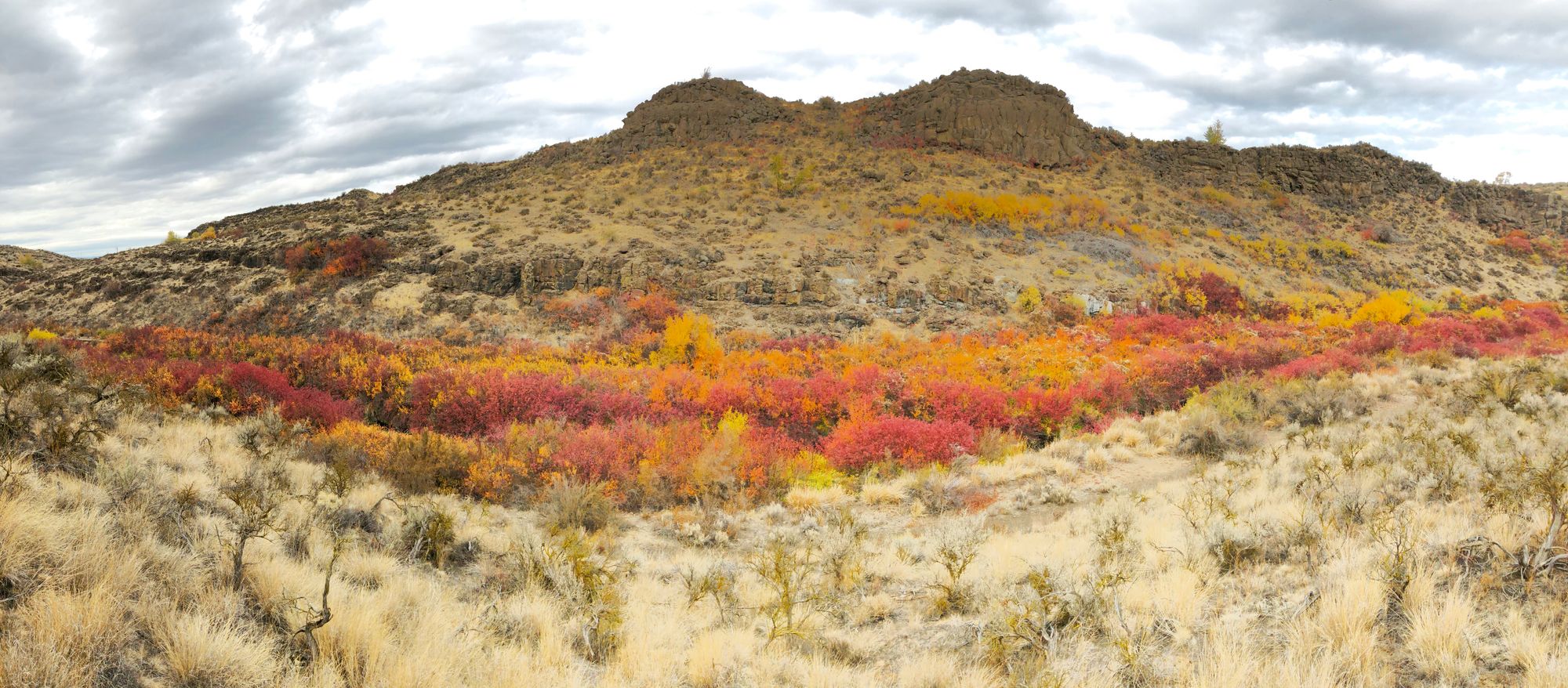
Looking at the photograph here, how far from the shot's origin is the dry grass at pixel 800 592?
3.38 metres

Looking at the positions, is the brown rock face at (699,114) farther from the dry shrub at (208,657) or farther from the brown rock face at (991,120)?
the dry shrub at (208,657)

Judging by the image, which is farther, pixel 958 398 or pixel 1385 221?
pixel 1385 221

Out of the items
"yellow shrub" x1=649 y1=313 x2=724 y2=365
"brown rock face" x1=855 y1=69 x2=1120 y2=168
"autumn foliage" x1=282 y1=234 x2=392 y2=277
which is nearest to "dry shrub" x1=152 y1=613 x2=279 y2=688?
"yellow shrub" x1=649 y1=313 x2=724 y2=365

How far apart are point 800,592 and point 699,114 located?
37.2 m

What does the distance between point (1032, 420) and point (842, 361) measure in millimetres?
5059

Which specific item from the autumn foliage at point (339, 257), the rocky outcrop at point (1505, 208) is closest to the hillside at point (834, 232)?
the autumn foliage at point (339, 257)

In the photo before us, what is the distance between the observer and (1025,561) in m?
5.55

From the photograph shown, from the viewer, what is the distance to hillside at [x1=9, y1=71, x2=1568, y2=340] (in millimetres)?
21953

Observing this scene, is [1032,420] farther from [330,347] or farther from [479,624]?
[330,347]

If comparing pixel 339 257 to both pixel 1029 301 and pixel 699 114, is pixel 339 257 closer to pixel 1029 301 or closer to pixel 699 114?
pixel 699 114

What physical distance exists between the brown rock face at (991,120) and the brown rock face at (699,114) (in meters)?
6.64

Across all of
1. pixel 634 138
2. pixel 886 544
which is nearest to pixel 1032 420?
pixel 886 544

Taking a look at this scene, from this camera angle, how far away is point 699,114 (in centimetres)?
3912

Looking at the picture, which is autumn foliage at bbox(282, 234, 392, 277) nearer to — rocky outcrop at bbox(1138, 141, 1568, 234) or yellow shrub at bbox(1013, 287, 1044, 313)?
yellow shrub at bbox(1013, 287, 1044, 313)
